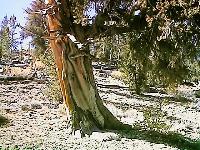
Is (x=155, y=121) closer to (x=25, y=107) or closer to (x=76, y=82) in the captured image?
(x=76, y=82)

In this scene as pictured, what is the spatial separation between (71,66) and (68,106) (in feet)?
4.17

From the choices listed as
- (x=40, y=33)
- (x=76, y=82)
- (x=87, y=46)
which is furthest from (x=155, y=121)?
(x=40, y=33)

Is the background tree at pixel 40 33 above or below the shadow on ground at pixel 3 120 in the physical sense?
above

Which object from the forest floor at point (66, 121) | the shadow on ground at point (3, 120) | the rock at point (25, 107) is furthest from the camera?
the rock at point (25, 107)

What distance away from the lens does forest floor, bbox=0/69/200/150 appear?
1193 cm

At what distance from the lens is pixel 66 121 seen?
15.1 metres

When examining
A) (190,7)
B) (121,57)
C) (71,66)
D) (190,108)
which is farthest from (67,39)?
(190,108)

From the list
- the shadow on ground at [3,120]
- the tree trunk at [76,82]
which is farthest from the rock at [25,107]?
the tree trunk at [76,82]

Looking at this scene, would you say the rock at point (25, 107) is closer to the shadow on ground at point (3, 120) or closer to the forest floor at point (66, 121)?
the forest floor at point (66, 121)

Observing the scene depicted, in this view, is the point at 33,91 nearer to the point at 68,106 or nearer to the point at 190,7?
the point at 68,106

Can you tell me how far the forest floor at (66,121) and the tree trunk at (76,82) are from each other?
733 millimetres

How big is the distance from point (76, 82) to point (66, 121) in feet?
5.82

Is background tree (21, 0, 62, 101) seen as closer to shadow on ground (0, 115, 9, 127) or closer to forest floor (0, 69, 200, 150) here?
forest floor (0, 69, 200, 150)

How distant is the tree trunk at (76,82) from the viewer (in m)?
13.8
